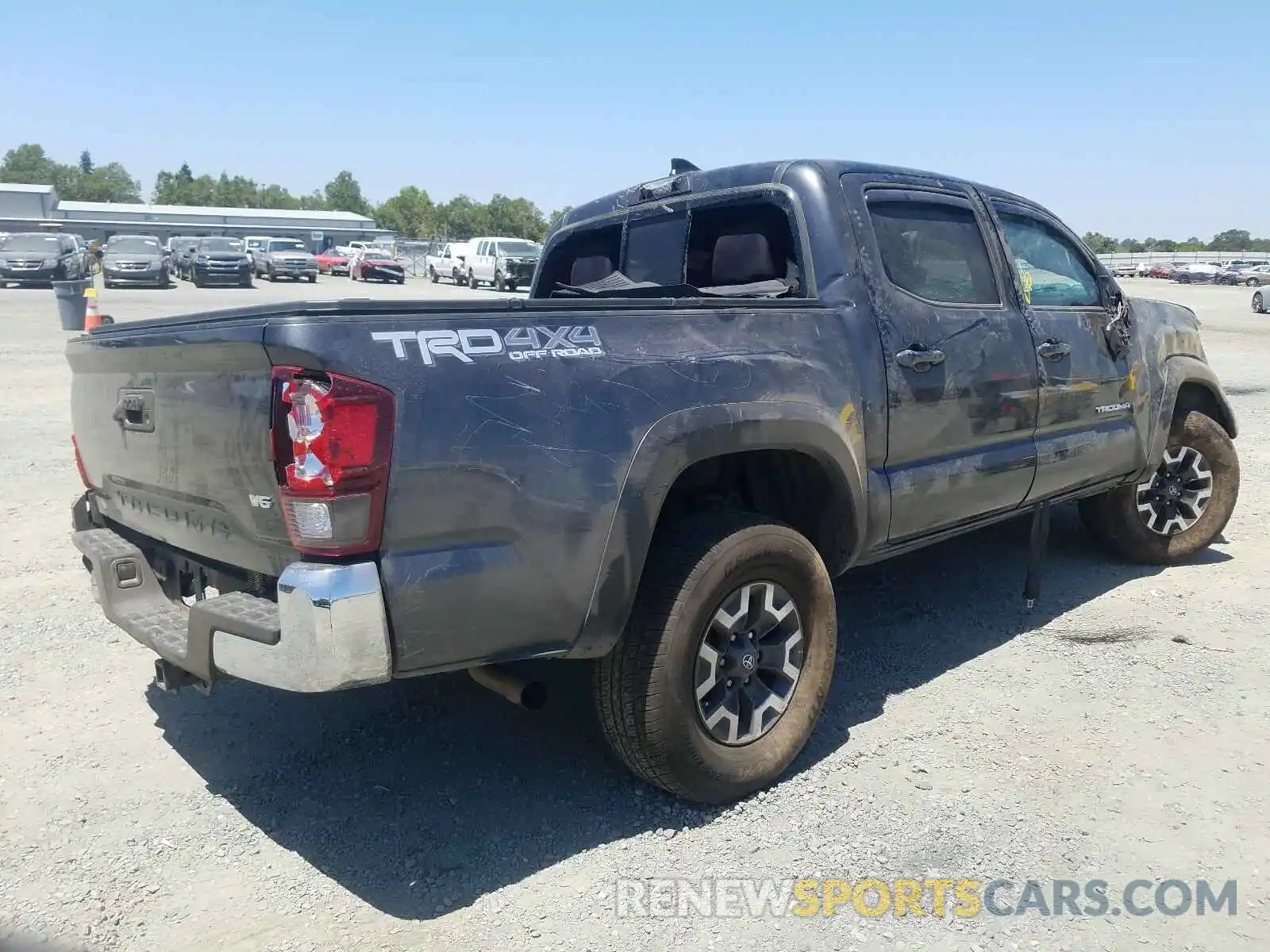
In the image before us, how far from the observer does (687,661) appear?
116 inches

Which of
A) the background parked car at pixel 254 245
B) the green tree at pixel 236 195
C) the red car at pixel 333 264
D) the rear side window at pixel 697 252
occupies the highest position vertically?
the green tree at pixel 236 195

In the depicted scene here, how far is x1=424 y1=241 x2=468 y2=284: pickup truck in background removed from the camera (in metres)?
38.6

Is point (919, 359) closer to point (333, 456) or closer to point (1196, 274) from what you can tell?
point (333, 456)

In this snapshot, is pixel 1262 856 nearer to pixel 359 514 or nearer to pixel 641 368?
pixel 641 368

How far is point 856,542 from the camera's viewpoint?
3.52m

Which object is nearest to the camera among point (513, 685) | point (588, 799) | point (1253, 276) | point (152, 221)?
point (513, 685)

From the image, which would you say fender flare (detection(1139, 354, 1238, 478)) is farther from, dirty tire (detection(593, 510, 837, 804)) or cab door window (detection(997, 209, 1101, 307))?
dirty tire (detection(593, 510, 837, 804))

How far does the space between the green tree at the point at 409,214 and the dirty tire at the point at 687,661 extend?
4049 inches

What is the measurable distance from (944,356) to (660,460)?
155 centimetres

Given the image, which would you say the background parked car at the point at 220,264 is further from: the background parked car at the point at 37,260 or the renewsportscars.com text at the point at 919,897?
the renewsportscars.com text at the point at 919,897

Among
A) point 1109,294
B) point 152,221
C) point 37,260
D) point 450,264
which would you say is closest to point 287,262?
point 450,264

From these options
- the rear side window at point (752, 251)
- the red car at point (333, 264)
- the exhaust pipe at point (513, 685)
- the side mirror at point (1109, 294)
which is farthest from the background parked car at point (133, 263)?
the exhaust pipe at point (513, 685)

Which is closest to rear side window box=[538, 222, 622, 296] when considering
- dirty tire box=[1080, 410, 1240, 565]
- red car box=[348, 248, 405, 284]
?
dirty tire box=[1080, 410, 1240, 565]

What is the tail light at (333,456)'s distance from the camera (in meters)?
2.31
